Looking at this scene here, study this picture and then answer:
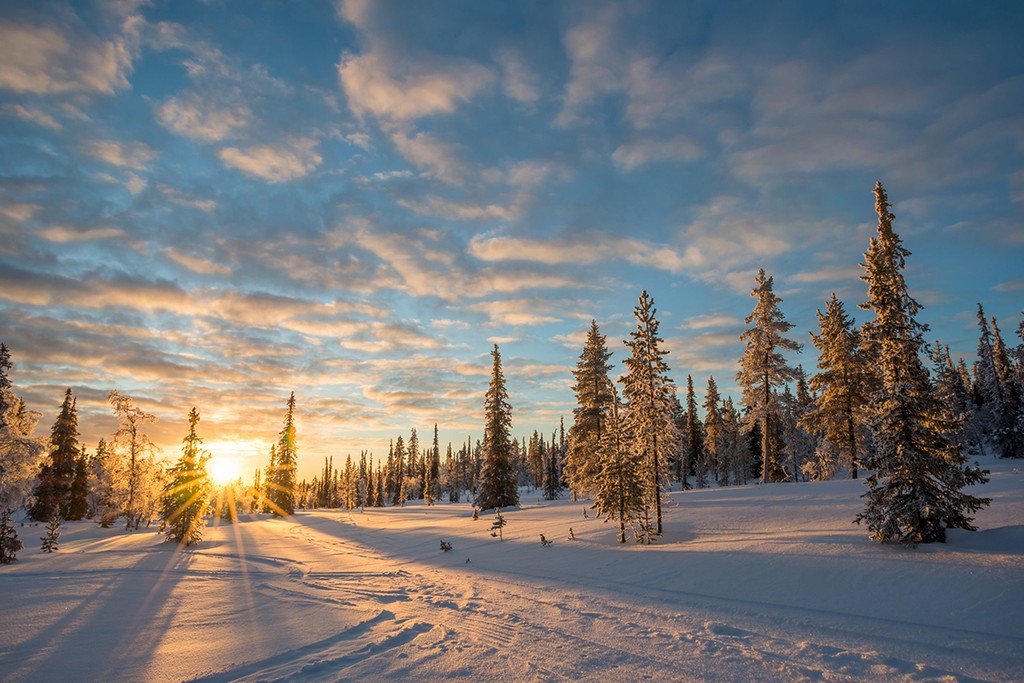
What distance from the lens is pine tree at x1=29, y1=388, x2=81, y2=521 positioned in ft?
166

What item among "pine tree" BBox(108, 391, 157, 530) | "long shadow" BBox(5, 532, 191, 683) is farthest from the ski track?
"pine tree" BBox(108, 391, 157, 530)

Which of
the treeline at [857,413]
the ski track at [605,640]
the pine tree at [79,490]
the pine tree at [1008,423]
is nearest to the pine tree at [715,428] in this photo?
the treeline at [857,413]

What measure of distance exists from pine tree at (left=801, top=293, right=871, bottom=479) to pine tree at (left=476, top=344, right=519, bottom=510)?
79.5 feet

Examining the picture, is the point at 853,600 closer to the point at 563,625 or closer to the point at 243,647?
the point at 563,625

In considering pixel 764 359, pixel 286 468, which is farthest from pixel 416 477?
pixel 764 359

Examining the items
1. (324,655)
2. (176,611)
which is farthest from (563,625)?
(176,611)

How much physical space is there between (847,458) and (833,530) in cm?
2240

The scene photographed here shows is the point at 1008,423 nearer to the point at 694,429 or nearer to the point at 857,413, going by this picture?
the point at 857,413

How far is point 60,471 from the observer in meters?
51.3

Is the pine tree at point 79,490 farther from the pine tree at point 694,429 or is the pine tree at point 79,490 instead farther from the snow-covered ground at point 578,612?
the pine tree at point 694,429

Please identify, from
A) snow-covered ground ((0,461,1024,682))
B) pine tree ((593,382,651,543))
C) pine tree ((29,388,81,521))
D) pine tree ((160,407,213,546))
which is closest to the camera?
snow-covered ground ((0,461,1024,682))

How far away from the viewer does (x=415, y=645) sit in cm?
914

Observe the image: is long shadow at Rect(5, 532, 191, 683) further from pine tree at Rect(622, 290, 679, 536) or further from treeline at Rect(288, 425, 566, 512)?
treeline at Rect(288, 425, 566, 512)

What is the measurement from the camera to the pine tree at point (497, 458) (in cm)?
4219
